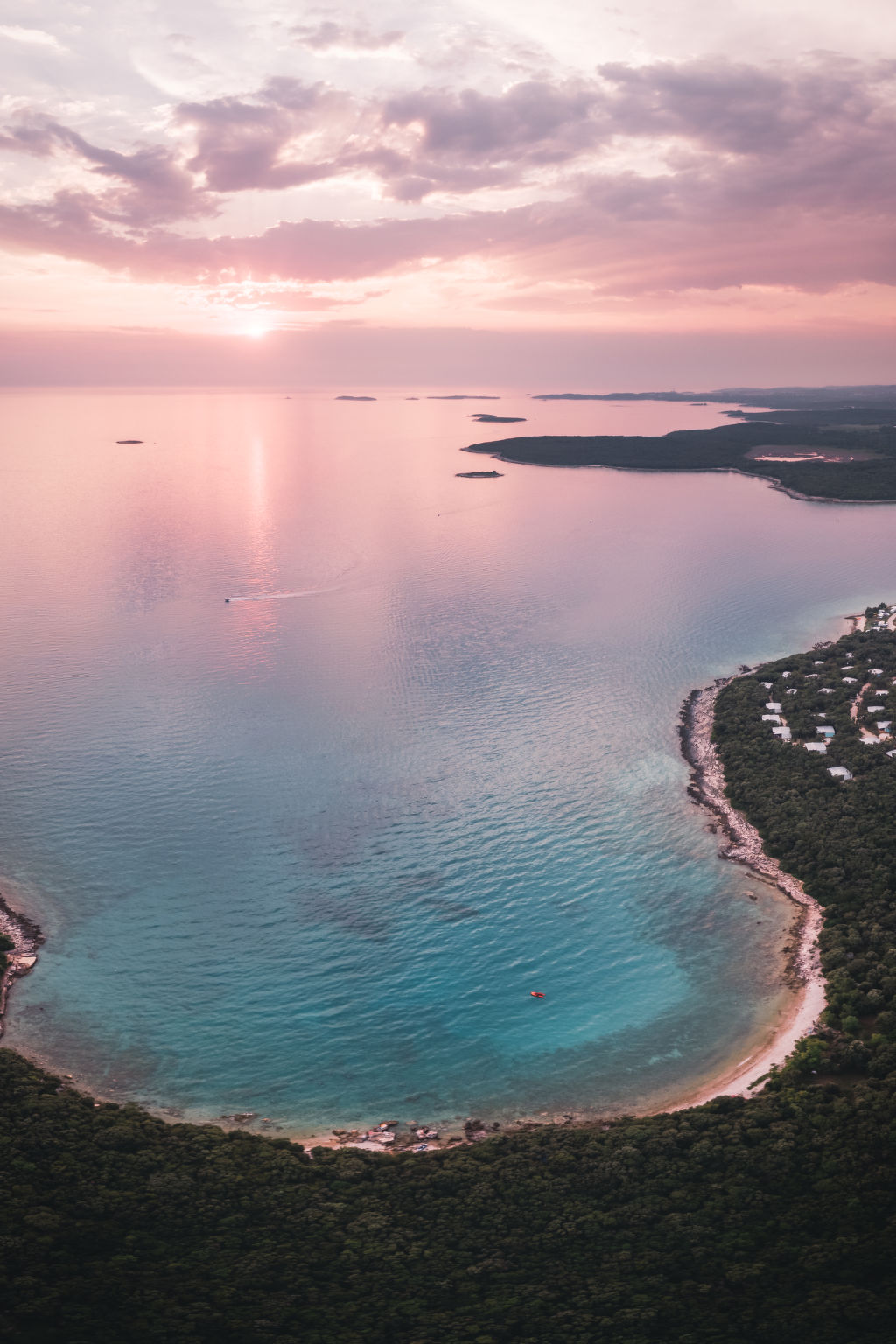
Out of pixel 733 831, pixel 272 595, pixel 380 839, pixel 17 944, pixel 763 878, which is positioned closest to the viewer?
pixel 17 944

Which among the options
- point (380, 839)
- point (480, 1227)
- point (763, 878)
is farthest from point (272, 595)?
point (480, 1227)

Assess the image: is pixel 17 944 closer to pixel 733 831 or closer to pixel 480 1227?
pixel 480 1227

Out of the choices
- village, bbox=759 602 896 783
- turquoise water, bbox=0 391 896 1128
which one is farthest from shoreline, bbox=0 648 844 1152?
village, bbox=759 602 896 783

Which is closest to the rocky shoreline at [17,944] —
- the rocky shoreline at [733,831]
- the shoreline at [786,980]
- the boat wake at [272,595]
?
the shoreline at [786,980]

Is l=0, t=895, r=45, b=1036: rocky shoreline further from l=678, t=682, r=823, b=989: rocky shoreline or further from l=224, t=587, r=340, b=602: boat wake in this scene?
l=224, t=587, r=340, b=602: boat wake

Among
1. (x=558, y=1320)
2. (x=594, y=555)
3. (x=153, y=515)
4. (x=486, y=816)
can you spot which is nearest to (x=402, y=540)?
(x=594, y=555)

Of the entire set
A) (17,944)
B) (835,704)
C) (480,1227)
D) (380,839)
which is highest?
(835,704)

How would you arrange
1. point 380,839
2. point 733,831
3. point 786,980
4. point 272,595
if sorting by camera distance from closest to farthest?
point 786,980, point 380,839, point 733,831, point 272,595

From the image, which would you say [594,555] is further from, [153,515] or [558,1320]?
[558,1320]

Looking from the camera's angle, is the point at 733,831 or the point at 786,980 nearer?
the point at 786,980
